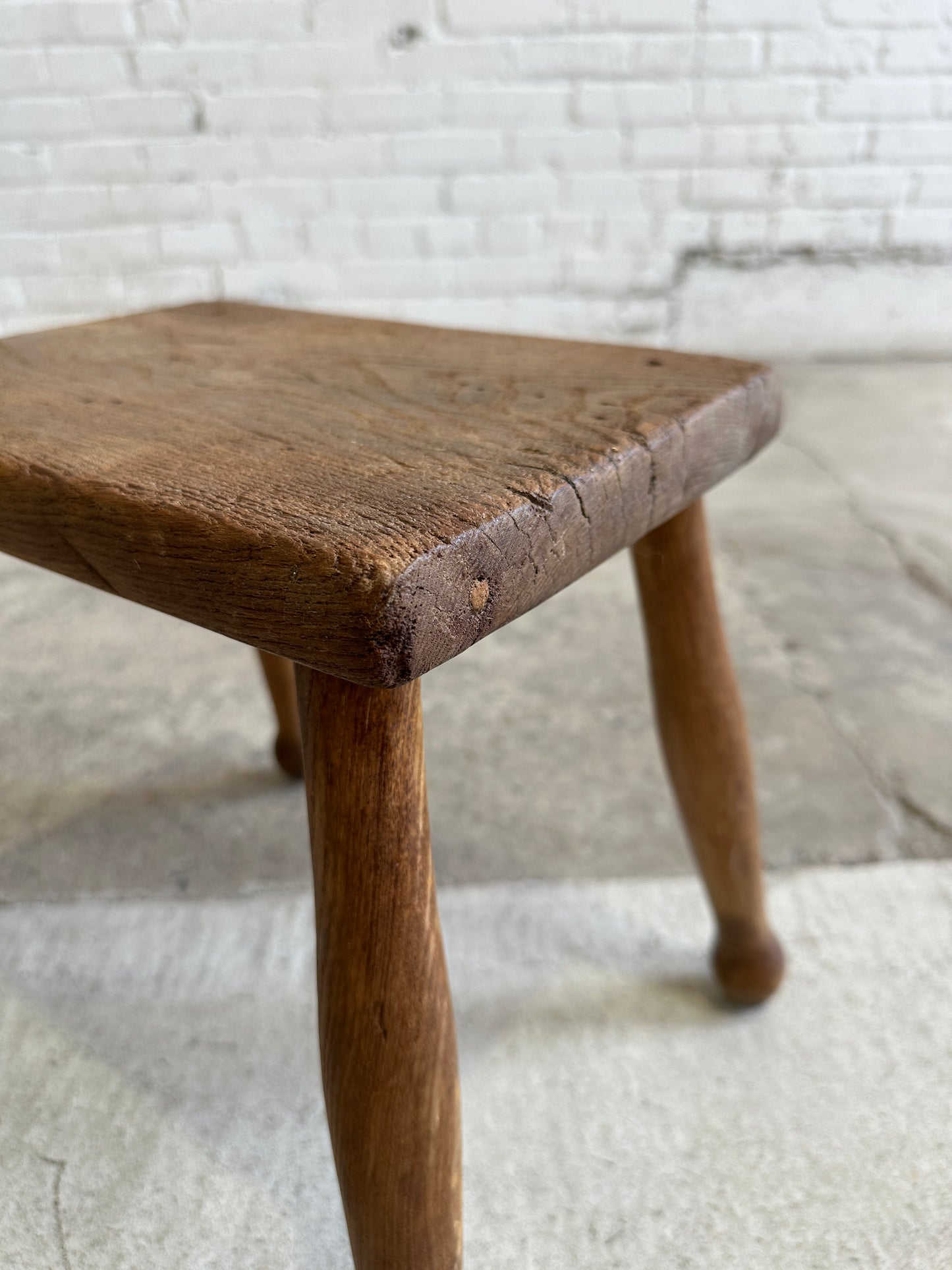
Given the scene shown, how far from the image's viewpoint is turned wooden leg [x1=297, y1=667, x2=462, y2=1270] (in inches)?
15.1

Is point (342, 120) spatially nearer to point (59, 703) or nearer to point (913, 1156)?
point (59, 703)

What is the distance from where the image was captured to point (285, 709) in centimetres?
81

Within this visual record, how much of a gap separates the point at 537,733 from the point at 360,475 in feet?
1.89

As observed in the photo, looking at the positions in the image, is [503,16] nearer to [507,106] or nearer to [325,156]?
[507,106]

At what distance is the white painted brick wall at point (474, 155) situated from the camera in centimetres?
175

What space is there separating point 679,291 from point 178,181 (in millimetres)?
903

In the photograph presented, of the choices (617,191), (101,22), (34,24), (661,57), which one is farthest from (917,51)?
(34,24)

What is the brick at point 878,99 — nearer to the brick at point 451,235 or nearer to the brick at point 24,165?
the brick at point 451,235

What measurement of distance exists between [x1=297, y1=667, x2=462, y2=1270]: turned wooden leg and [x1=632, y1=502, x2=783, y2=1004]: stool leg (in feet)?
0.73

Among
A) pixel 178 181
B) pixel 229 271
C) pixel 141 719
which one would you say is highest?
pixel 178 181

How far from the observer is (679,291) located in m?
1.99

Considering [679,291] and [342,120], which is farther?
[679,291]

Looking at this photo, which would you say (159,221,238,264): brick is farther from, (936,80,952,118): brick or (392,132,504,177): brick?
(936,80,952,118): brick

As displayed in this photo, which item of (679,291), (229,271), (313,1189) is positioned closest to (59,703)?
(313,1189)
